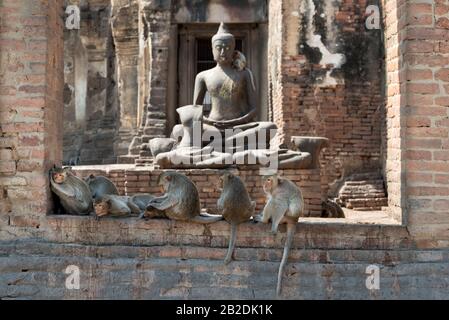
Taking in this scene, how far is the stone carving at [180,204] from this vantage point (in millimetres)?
4410

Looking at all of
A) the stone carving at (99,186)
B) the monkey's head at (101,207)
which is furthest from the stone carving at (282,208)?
the stone carving at (99,186)

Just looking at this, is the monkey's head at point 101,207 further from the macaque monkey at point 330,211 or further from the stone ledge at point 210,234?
the macaque monkey at point 330,211

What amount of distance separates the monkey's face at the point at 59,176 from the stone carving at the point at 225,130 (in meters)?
3.74

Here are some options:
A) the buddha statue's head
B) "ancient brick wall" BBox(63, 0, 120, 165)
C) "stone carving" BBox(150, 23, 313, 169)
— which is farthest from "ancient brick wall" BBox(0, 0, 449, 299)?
"ancient brick wall" BBox(63, 0, 120, 165)

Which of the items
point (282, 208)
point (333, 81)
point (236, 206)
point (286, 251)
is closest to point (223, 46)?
point (333, 81)

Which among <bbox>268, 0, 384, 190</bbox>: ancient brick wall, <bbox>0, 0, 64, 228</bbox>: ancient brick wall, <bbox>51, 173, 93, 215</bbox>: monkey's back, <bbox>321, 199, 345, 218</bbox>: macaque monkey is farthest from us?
<bbox>268, 0, 384, 190</bbox>: ancient brick wall

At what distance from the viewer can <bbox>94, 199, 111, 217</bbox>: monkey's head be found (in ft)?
14.7

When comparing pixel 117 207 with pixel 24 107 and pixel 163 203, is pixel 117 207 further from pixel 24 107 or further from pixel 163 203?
pixel 24 107

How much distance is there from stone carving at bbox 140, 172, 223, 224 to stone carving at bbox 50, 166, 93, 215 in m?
0.54

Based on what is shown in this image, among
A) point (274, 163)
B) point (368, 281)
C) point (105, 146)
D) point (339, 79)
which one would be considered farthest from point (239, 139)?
point (105, 146)

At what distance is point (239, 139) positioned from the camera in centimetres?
880

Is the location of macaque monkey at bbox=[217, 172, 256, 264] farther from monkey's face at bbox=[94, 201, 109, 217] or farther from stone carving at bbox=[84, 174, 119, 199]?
stone carving at bbox=[84, 174, 119, 199]

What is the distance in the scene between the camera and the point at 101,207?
4469 millimetres

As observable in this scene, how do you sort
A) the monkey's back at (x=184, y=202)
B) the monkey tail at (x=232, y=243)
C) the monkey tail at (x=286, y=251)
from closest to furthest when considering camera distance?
1. the monkey tail at (x=286, y=251)
2. the monkey tail at (x=232, y=243)
3. the monkey's back at (x=184, y=202)
